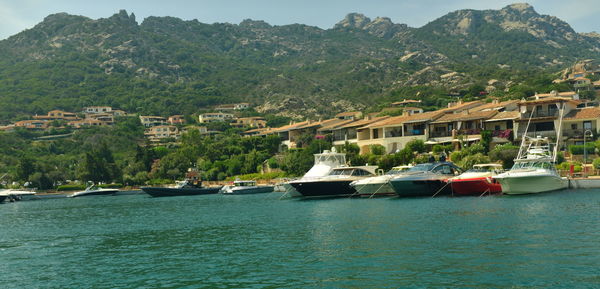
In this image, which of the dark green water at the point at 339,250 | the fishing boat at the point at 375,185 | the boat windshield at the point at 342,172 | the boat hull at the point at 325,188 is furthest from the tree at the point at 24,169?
the fishing boat at the point at 375,185

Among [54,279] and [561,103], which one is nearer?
[54,279]

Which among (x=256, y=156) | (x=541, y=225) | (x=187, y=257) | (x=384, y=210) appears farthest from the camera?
(x=256, y=156)

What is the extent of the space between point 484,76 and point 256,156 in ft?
318

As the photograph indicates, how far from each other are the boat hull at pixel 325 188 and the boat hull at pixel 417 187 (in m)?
7.79

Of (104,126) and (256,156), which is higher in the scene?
(104,126)

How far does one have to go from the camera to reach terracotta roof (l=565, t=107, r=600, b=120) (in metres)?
73.1

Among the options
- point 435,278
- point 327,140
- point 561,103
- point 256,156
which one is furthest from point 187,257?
point 256,156

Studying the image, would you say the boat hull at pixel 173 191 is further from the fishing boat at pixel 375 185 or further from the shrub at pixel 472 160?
the shrub at pixel 472 160

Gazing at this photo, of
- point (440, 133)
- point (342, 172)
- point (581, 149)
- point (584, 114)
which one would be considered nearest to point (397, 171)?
point (342, 172)

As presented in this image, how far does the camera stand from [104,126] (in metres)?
195

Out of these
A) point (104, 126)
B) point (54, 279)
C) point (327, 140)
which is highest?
point (104, 126)

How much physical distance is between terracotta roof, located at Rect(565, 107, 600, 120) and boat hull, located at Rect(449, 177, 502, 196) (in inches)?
1095

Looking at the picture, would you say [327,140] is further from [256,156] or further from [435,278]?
[435,278]

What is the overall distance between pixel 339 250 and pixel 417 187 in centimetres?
3061
